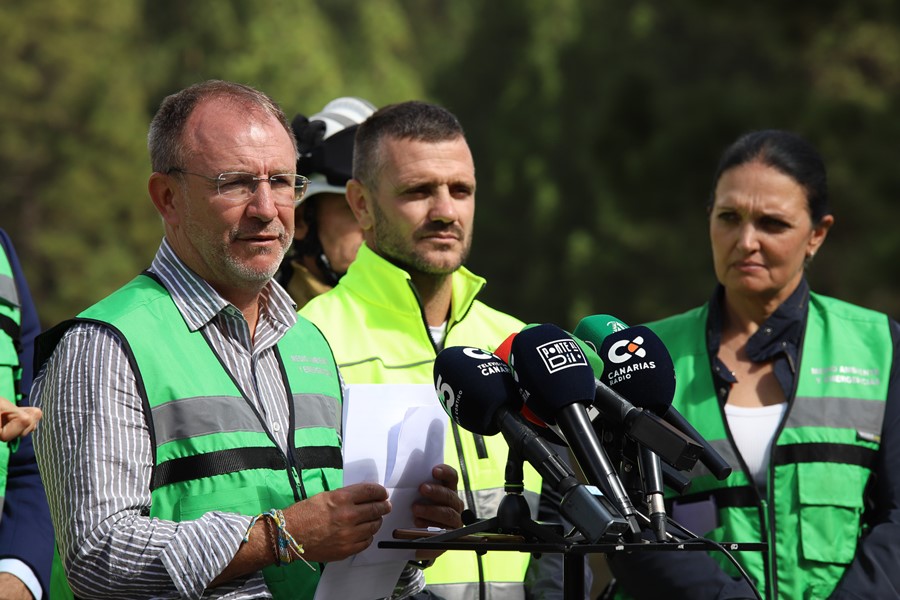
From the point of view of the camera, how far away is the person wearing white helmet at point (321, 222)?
552 centimetres

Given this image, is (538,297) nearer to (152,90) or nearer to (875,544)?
(152,90)

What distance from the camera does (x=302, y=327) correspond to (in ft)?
12.1

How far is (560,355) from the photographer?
283 centimetres

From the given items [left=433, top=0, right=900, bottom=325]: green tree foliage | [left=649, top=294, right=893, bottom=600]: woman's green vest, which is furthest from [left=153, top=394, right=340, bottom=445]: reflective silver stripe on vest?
[left=433, top=0, right=900, bottom=325]: green tree foliage

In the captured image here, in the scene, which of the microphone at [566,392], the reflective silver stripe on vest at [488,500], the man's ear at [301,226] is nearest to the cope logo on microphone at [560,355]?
the microphone at [566,392]

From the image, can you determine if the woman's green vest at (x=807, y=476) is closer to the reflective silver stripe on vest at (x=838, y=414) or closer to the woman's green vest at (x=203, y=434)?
the reflective silver stripe on vest at (x=838, y=414)

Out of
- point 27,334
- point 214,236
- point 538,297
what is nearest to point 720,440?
point 214,236

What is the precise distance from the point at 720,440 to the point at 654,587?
0.55 m

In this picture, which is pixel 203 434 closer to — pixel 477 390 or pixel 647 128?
pixel 477 390

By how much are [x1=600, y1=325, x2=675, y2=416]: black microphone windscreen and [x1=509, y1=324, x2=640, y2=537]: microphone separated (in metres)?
0.16

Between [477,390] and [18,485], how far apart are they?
190cm

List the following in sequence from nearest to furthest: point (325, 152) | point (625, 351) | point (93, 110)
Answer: point (625, 351)
point (325, 152)
point (93, 110)

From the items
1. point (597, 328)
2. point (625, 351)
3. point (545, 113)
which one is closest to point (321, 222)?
point (597, 328)

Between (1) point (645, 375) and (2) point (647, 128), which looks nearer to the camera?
(1) point (645, 375)
